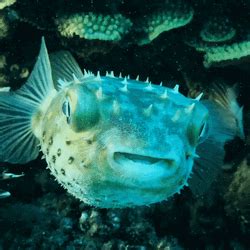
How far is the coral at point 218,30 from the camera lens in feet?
11.2

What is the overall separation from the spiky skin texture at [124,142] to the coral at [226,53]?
1357 mm

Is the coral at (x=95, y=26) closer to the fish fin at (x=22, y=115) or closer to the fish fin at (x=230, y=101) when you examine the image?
the fish fin at (x=22, y=115)

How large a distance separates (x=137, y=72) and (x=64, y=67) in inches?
35.6

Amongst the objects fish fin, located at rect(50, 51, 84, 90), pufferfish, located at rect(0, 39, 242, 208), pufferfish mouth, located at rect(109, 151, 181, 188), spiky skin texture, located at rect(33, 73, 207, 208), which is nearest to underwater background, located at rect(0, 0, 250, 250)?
fish fin, located at rect(50, 51, 84, 90)

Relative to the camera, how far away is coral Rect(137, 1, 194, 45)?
10.8ft

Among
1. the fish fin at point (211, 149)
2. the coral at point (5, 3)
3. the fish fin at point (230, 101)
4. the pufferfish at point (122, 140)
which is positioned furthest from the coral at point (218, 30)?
the coral at point (5, 3)

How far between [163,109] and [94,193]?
0.53 meters

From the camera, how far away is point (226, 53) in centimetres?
331

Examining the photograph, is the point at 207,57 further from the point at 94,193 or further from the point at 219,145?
the point at 94,193

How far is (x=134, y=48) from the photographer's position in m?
3.65

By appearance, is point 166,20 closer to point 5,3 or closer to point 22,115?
point 5,3

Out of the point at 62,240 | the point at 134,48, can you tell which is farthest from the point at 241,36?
the point at 62,240

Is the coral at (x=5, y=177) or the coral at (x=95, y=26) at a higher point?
the coral at (x=95, y=26)

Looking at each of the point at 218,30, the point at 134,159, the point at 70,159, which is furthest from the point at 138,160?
the point at 218,30
